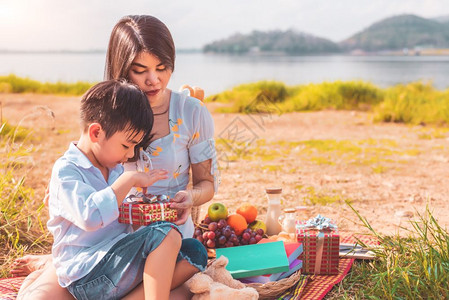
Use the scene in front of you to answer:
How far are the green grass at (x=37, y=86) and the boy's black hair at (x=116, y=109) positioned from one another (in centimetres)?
1213

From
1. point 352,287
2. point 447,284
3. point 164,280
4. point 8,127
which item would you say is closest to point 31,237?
point 164,280

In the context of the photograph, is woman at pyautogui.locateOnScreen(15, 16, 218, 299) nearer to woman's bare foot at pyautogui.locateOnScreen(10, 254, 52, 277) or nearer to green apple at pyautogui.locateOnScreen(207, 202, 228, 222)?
woman's bare foot at pyautogui.locateOnScreen(10, 254, 52, 277)

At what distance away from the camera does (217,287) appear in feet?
9.75

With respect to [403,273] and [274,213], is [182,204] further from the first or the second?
[274,213]

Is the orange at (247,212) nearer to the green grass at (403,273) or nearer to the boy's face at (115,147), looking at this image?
the green grass at (403,273)

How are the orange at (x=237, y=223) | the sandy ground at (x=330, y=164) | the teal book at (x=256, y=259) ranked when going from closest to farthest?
the teal book at (x=256, y=259) < the orange at (x=237, y=223) < the sandy ground at (x=330, y=164)

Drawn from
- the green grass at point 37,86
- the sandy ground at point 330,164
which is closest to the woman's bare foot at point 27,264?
the sandy ground at point 330,164

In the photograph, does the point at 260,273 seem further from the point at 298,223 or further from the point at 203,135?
the point at 203,135

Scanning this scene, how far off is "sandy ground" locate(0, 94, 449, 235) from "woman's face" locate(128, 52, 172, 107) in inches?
40.2

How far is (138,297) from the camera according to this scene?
2.76 m

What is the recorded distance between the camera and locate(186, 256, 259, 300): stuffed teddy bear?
293 cm

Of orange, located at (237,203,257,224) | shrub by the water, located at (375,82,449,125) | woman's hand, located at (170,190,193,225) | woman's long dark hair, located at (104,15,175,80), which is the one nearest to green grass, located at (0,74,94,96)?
shrub by the water, located at (375,82,449,125)

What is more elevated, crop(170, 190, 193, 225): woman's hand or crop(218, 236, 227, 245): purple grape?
A: crop(170, 190, 193, 225): woman's hand

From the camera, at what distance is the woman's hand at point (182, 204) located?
9.63 ft
